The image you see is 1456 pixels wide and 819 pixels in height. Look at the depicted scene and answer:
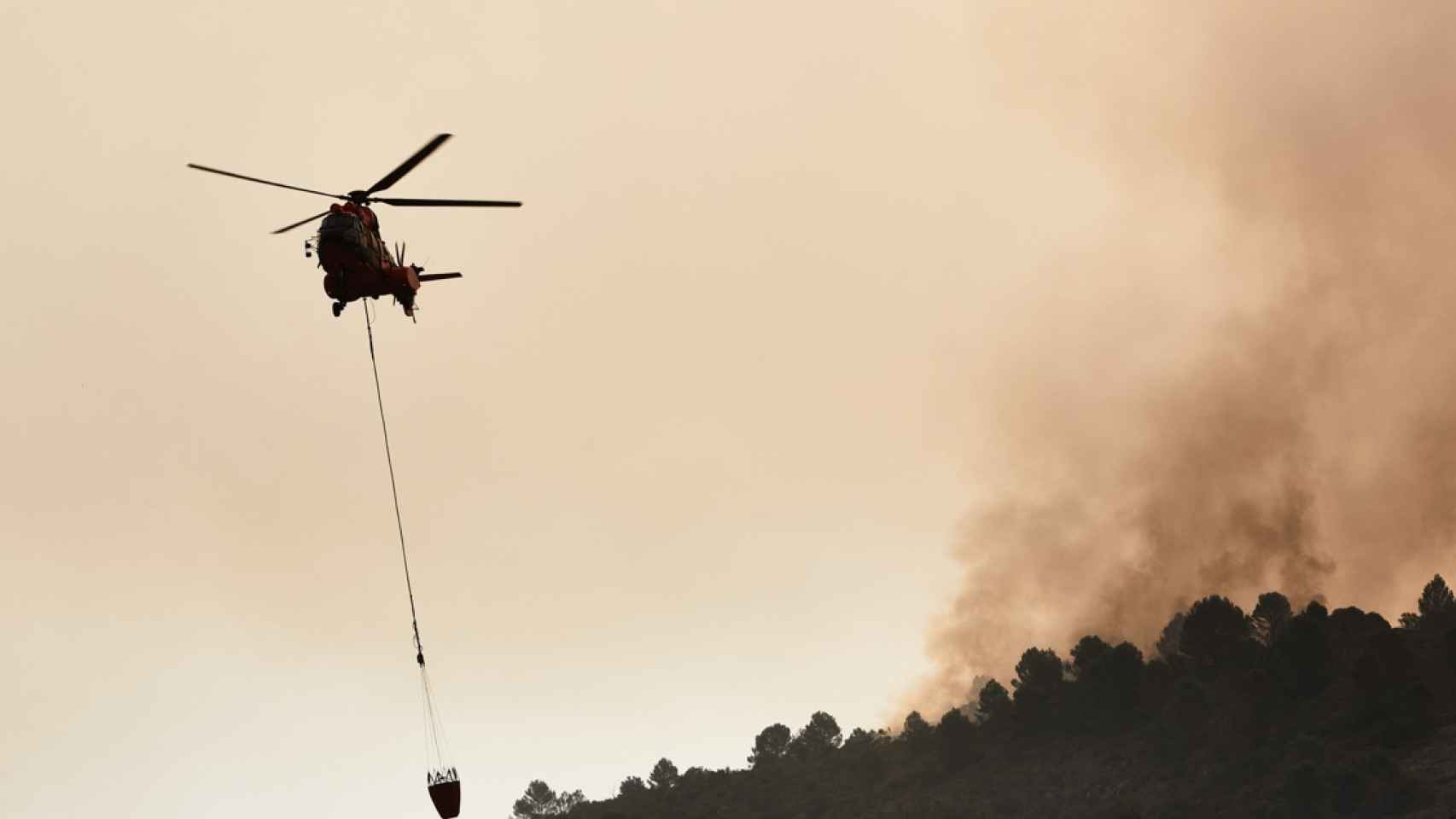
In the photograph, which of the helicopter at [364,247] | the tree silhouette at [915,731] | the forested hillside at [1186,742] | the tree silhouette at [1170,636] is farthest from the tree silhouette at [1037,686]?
the helicopter at [364,247]

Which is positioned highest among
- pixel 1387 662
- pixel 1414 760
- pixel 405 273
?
pixel 405 273

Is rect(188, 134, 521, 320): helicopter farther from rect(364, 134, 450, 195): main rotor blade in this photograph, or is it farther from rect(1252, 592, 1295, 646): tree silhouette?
rect(1252, 592, 1295, 646): tree silhouette

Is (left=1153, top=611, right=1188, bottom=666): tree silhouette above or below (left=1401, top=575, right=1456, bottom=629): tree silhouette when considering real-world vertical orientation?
above

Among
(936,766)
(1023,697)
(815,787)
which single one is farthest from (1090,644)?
(815,787)

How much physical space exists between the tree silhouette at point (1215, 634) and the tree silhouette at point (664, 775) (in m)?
50.9

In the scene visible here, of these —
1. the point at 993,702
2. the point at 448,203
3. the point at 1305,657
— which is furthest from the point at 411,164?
the point at 993,702

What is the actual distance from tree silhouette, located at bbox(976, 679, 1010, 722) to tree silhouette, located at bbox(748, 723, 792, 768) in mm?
24034

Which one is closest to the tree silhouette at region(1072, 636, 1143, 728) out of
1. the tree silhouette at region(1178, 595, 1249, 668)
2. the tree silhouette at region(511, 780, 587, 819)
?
the tree silhouette at region(1178, 595, 1249, 668)

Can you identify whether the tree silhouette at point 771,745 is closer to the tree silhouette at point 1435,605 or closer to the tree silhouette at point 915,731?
the tree silhouette at point 915,731

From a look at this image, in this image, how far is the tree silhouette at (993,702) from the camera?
14112 centimetres

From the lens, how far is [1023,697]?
13962 centimetres

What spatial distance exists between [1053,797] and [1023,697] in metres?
17.5

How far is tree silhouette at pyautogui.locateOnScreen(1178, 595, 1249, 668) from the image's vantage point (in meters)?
130

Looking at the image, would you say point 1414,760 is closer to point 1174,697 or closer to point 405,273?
point 1174,697
